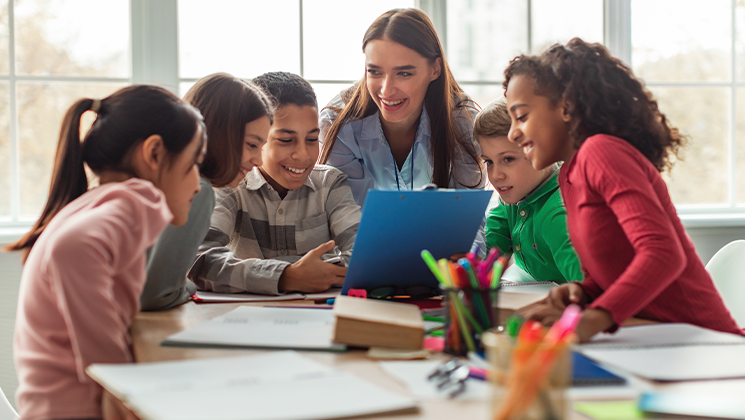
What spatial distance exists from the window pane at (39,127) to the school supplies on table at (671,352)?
86.2 inches

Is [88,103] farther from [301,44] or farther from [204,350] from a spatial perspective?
[301,44]

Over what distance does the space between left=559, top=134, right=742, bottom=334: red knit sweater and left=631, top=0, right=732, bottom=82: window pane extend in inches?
82.6

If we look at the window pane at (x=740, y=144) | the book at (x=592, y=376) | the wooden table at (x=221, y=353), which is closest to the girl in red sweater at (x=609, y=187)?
the book at (x=592, y=376)

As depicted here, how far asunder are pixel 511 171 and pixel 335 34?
127cm

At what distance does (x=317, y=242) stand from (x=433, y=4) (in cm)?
142

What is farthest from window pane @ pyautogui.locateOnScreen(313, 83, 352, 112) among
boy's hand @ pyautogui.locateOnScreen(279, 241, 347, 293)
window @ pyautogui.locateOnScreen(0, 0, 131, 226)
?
boy's hand @ pyautogui.locateOnScreen(279, 241, 347, 293)

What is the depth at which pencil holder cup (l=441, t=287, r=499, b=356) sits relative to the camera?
734mm

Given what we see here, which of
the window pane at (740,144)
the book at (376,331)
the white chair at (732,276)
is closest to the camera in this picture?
the book at (376,331)

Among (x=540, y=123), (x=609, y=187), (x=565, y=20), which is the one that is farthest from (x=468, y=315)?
(x=565, y=20)

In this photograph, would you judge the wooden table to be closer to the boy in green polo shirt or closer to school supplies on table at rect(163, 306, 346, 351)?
school supplies on table at rect(163, 306, 346, 351)

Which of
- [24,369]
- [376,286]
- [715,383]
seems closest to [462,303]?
[715,383]

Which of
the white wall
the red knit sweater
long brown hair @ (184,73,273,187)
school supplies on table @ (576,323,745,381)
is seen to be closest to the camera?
school supplies on table @ (576,323,745,381)

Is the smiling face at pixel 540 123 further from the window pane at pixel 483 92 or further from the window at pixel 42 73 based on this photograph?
the window at pixel 42 73

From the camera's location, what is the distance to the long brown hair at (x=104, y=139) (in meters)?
1.00
